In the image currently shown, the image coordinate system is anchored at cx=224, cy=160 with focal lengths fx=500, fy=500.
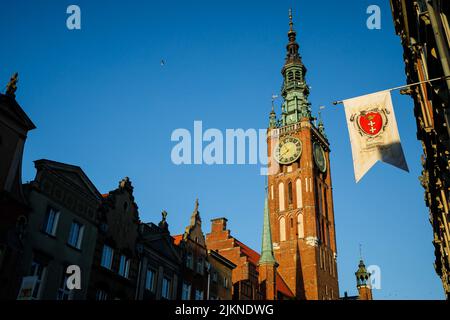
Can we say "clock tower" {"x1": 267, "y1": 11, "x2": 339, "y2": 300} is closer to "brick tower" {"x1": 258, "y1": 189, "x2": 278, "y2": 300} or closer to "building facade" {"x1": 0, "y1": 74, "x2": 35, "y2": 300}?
"brick tower" {"x1": 258, "y1": 189, "x2": 278, "y2": 300}

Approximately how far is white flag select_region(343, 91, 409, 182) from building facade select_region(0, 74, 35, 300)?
46.3 ft

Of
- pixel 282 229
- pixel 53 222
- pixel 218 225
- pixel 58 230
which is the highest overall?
pixel 282 229

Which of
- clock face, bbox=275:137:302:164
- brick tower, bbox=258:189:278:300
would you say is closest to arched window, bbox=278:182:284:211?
clock face, bbox=275:137:302:164

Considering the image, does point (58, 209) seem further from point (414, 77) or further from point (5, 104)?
point (414, 77)

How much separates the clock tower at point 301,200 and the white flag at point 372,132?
46.9 meters

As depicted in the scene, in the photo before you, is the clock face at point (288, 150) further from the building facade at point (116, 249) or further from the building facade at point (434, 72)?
the building facade at point (434, 72)

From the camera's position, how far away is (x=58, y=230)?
Result: 22.8 meters

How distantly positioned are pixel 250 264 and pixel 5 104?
31.7 m

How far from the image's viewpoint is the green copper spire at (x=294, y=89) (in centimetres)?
7219

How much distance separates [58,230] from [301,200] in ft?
146

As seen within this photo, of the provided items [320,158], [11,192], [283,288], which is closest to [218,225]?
[283,288]

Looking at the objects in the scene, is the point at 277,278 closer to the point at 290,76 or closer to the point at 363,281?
the point at 363,281
